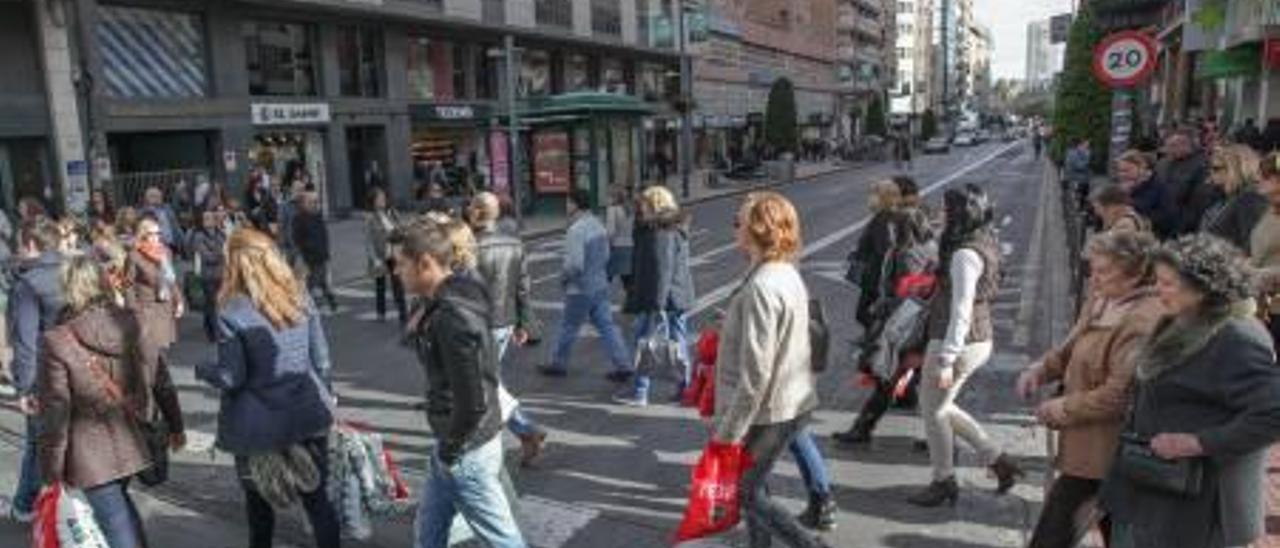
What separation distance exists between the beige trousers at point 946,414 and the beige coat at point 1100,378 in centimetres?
134

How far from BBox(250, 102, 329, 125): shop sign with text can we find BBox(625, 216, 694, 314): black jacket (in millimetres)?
18976

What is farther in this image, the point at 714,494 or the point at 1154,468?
the point at 714,494

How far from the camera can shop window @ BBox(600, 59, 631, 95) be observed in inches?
1745

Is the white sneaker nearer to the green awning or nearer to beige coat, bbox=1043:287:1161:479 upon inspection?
beige coat, bbox=1043:287:1161:479

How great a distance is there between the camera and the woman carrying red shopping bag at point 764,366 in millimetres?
4281

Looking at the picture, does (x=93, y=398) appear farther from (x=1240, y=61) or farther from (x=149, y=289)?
(x=1240, y=61)

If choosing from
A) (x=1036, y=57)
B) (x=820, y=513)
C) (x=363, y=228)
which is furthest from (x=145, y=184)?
(x=1036, y=57)

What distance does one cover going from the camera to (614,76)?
150 ft

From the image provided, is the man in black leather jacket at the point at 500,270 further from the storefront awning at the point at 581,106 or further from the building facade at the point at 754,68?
the building facade at the point at 754,68

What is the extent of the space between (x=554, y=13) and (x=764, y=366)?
34596 mm

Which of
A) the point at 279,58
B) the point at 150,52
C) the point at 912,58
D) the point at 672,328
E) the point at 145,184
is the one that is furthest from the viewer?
the point at 912,58

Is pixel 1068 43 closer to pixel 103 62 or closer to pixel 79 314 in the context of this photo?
pixel 103 62

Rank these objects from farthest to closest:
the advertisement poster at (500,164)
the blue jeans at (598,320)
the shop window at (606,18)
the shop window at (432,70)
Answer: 1. the shop window at (606,18)
2. the shop window at (432,70)
3. the advertisement poster at (500,164)
4. the blue jeans at (598,320)

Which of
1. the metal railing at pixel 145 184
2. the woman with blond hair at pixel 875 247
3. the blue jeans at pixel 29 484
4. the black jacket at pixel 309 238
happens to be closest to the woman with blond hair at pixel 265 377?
the blue jeans at pixel 29 484
